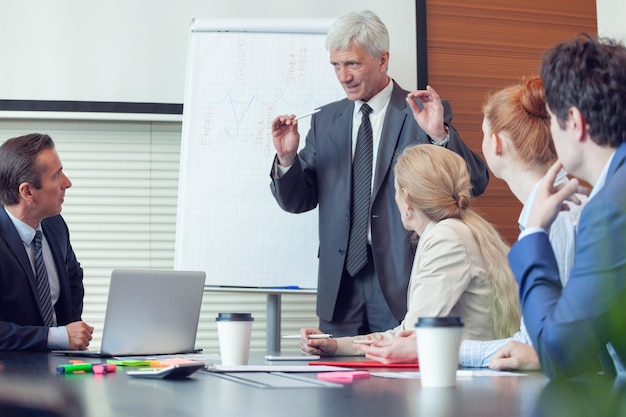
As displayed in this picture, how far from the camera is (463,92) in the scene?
411cm

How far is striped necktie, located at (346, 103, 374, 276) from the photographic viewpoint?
2.91m

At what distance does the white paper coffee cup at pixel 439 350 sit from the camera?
1126 mm

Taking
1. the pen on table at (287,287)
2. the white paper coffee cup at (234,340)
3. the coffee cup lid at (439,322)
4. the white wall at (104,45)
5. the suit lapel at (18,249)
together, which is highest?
the white wall at (104,45)

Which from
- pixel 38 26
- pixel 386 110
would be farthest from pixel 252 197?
pixel 38 26

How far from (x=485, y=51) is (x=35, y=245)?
2504 millimetres

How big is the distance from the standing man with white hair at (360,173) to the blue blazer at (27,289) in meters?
0.82

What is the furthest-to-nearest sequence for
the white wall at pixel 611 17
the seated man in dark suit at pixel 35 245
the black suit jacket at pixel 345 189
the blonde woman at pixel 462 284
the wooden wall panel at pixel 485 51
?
the white wall at pixel 611 17 < the wooden wall panel at pixel 485 51 < the black suit jacket at pixel 345 189 < the seated man in dark suit at pixel 35 245 < the blonde woman at pixel 462 284

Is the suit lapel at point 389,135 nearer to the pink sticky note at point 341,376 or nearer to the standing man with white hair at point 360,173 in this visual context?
the standing man with white hair at point 360,173

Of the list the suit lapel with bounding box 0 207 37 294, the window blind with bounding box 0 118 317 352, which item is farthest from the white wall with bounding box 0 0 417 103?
the suit lapel with bounding box 0 207 37 294

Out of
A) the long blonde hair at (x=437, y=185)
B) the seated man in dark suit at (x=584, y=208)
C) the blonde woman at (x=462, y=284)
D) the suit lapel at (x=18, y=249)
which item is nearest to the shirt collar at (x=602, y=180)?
the seated man in dark suit at (x=584, y=208)

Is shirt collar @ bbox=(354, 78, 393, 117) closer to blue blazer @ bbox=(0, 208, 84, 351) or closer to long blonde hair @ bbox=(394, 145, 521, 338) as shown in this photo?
long blonde hair @ bbox=(394, 145, 521, 338)

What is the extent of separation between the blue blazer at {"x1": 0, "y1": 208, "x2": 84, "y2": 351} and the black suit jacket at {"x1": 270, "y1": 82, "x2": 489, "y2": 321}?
0.82 meters

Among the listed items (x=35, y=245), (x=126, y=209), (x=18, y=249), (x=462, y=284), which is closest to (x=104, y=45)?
(x=126, y=209)

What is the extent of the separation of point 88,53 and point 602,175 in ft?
10.4
